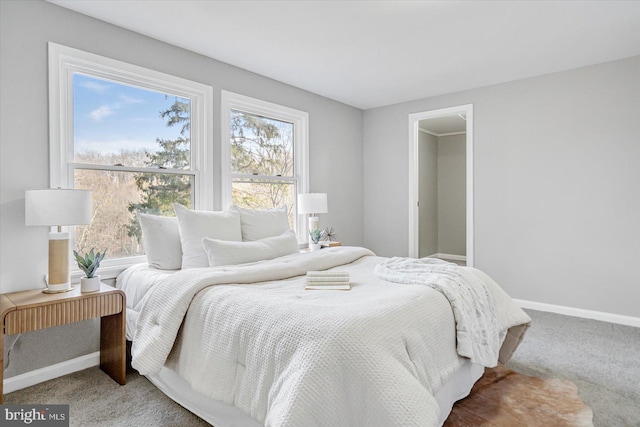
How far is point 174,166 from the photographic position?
327 centimetres

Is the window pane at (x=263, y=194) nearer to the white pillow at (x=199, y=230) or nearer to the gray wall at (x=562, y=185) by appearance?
the white pillow at (x=199, y=230)

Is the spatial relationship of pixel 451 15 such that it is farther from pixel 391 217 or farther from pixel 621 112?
pixel 391 217

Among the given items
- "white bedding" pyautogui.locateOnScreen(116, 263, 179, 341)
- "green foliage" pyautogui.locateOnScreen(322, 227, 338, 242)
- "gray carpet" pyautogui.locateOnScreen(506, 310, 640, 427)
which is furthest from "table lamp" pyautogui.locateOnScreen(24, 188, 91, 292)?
"gray carpet" pyautogui.locateOnScreen(506, 310, 640, 427)

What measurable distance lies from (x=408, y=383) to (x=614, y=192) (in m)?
3.51

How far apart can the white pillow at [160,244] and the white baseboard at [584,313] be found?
3.76 meters

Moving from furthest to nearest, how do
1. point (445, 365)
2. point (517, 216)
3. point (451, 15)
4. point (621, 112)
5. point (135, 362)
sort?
1. point (517, 216)
2. point (621, 112)
3. point (451, 15)
4. point (135, 362)
5. point (445, 365)

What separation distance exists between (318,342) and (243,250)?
1.44 meters

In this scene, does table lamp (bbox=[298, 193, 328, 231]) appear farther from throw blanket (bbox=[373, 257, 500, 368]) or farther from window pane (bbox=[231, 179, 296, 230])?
throw blanket (bbox=[373, 257, 500, 368])

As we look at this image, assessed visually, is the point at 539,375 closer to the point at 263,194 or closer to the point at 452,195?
the point at 263,194

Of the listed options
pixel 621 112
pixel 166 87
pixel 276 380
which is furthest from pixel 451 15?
pixel 276 380

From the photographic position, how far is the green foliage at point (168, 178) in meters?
3.04

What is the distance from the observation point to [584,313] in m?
3.70

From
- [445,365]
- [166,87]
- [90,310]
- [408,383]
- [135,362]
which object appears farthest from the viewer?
[166,87]

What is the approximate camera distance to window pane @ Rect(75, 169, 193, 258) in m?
2.74
